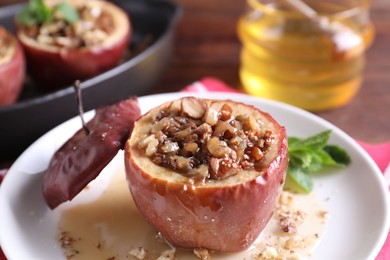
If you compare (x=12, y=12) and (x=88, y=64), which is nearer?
(x=88, y=64)

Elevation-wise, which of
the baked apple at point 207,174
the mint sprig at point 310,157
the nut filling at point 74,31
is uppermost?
the baked apple at point 207,174

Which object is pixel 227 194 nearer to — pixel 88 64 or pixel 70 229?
pixel 70 229

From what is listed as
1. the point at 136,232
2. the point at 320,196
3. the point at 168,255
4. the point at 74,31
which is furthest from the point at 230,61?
the point at 168,255

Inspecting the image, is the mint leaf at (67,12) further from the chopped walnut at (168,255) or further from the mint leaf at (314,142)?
the chopped walnut at (168,255)

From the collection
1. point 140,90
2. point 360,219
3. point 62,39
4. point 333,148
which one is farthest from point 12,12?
point 360,219

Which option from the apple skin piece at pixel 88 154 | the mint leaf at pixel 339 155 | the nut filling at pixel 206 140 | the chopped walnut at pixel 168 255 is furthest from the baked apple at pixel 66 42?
the chopped walnut at pixel 168 255
